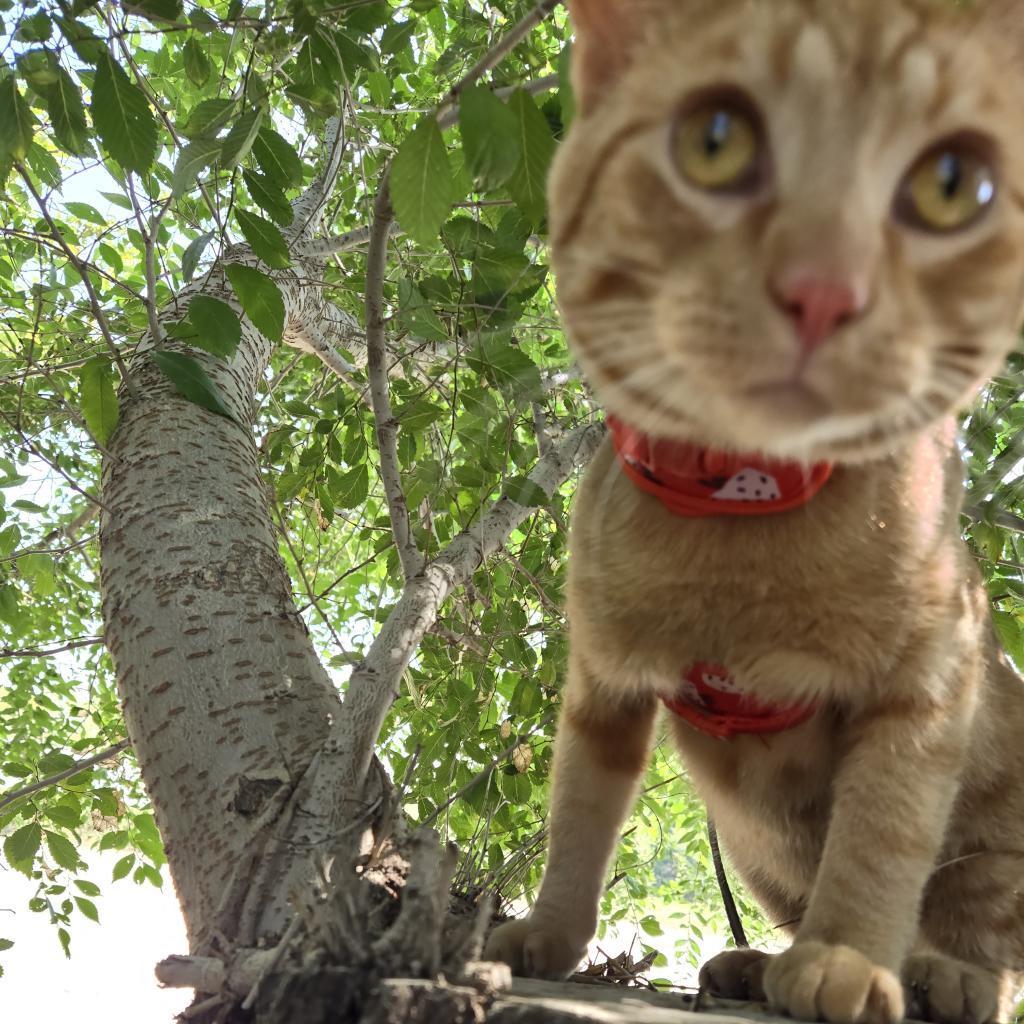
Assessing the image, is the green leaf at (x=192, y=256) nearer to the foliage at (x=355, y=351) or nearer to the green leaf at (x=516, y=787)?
the foliage at (x=355, y=351)

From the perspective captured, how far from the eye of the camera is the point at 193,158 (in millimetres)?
1506

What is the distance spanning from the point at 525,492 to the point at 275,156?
31.1 inches

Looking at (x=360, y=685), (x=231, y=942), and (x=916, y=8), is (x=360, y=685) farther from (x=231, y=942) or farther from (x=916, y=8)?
(x=916, y=8)

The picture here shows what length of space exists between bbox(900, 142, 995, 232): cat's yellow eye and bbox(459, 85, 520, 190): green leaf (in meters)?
0.51

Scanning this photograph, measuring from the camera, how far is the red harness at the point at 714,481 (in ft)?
4.28

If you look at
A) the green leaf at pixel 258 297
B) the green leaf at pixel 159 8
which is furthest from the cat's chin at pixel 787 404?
the green leaf at pixel 159 8

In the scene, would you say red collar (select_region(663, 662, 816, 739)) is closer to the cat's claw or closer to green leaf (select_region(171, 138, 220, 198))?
the cat's claw

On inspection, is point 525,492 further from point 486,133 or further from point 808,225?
point 808,225

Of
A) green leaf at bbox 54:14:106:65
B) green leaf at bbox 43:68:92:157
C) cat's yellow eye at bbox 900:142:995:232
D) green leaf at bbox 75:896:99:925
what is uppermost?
green leaf at bbox 54:14:106:65

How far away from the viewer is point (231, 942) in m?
1.18

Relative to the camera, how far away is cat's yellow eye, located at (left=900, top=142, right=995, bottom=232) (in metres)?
1.09

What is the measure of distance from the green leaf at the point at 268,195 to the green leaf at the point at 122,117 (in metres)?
0.19

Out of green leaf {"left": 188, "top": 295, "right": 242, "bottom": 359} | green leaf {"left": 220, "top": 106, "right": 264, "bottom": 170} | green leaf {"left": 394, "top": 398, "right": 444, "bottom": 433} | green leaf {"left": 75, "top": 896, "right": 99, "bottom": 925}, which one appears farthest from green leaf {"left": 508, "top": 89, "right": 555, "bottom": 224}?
green leaf {"left": 75, "top": 896, "right": 99, "bottom": 925}

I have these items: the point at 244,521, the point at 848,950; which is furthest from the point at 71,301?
the point at 848,950
